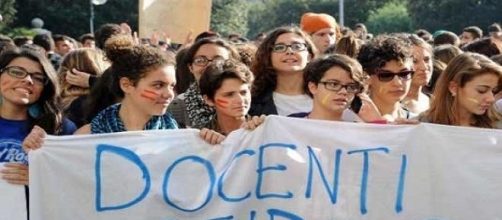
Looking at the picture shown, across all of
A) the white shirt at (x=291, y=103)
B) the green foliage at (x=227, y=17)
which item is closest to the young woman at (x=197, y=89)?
the white shirt at (x=291, y=103)

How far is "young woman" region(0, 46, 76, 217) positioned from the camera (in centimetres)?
425

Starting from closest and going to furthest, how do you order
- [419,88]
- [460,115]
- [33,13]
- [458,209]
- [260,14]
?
[458,209] → [460,115] → [419,88] → [33,13] → [260,14]

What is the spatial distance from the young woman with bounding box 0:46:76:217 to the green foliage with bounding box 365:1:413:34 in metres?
47.7

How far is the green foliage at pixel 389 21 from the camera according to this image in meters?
54.0

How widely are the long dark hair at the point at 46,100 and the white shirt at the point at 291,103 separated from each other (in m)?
1.17

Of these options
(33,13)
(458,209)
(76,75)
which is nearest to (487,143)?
(458,209)

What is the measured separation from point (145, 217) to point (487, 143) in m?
1.45

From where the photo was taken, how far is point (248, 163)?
422cm

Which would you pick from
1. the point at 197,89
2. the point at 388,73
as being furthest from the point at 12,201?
the point at 388,73

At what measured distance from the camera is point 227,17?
4722 cm

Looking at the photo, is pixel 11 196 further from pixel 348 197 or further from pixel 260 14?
pixel 260 14

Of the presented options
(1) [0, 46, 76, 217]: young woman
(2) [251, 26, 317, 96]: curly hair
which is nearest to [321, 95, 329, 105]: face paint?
(2) [251, 26, 317, 96]: curly hair

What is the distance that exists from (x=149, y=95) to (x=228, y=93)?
17.1 inches

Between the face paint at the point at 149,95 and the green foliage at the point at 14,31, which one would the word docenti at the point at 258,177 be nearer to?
the face paint at the point at 149,95
